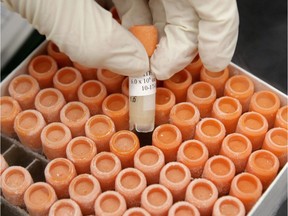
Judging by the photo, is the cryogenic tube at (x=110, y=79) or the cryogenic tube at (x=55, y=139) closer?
the cryogenic tube at (x=55, y=139)

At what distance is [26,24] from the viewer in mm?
1565

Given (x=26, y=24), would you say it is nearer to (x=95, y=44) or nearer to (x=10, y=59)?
(x=10, y=59)

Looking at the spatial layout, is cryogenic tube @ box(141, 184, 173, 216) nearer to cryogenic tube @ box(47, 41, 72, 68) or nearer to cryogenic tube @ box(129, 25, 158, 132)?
cryogenic tube @ box(129, 25, 158, 132)

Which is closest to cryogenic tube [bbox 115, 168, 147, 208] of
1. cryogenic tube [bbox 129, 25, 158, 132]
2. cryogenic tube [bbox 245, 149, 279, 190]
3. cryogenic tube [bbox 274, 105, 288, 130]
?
cryogenic tube [bbox 129, 25, 158, 132]

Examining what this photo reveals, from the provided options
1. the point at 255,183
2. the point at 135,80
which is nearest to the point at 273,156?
the point at 255,183

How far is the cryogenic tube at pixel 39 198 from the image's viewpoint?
3.75 ft

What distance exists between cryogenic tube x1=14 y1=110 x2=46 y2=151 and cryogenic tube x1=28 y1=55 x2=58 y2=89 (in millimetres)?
101

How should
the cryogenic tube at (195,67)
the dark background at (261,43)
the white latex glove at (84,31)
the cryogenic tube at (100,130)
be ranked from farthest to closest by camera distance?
the dark background at (261,43) → the cryogenic tube at (195,67) → the cryogenic tube at (100,130) → the white latex glove at (84,31)

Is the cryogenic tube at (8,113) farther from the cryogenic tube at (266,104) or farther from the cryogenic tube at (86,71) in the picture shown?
the cryogenic tube at (266,104)

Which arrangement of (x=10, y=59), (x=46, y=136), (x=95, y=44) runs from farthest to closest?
(x=10, y=59) < (x=46, y=136) < (x=95, y=44)

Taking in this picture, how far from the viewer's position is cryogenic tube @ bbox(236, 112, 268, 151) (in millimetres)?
1227

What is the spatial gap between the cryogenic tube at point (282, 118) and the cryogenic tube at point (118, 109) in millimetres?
329

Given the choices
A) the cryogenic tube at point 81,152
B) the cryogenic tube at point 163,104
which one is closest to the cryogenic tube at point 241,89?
the cryogenic tube at point 163,104

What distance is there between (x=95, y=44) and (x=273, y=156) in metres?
0.43
